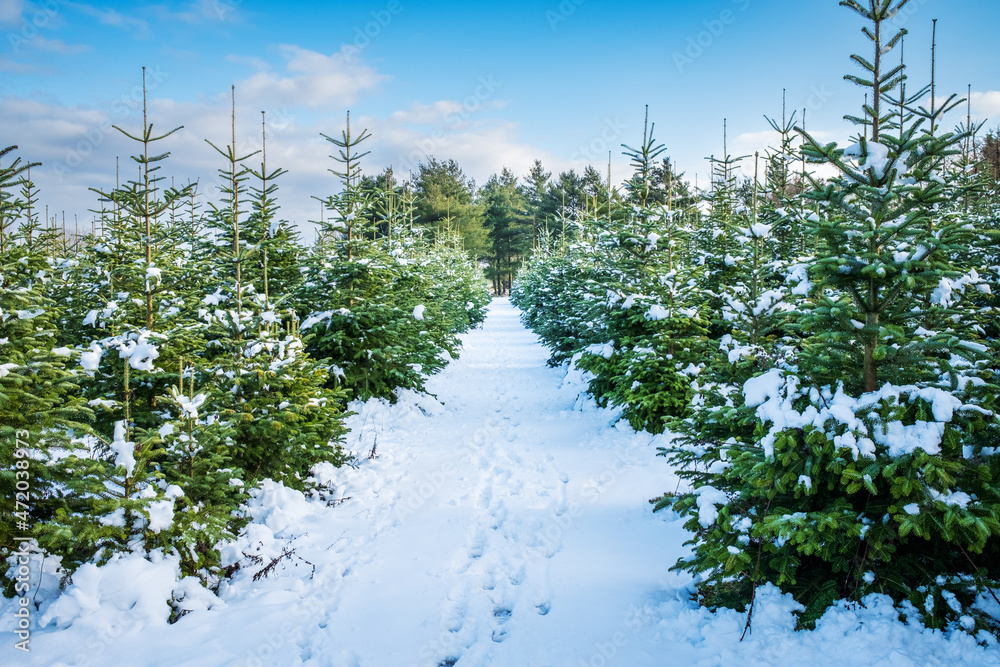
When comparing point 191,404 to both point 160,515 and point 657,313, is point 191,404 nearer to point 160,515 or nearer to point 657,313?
point 160,515

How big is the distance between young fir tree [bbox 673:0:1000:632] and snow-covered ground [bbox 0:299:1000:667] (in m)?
0.27

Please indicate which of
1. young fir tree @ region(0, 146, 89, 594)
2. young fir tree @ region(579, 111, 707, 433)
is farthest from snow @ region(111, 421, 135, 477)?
young fir tree @ region(579, 111, 707, 433)

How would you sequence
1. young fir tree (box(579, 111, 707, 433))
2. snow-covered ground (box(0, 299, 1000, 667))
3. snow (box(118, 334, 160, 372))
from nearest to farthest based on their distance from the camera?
snow-covered ground (box(0, 299, 1000, 667)), snow (box(118, 334, 160, 372)), young fir tree (box(579, 111, 707, 433))

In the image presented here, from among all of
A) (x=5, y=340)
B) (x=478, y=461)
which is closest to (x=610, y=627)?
(x=478, y=461)

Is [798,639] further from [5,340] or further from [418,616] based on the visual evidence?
[5,340]

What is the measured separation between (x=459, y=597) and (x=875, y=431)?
A: 2898 millimetres

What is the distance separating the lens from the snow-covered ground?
2.86m

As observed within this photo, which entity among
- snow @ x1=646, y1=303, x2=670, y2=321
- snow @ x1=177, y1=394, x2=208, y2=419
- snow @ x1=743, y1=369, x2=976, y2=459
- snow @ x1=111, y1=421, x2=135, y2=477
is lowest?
snow @ x1=111, y1=421, x2=135, y2=477

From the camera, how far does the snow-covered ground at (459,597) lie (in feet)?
9.37

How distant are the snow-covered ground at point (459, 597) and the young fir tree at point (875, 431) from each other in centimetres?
27

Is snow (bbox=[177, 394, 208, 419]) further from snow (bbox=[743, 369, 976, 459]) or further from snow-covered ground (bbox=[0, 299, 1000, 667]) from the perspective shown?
snow (bbox=[743, 369, 976, 459])

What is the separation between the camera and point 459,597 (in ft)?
11.9

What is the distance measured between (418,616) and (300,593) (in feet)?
3.17
